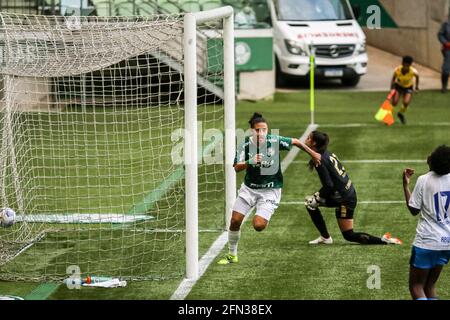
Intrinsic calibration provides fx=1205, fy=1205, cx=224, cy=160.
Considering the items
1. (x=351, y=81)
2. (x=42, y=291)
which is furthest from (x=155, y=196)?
(x=351, y=81)

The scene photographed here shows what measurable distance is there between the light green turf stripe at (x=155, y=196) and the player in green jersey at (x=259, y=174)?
8.57 feet

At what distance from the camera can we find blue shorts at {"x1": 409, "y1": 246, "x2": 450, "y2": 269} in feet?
37.6

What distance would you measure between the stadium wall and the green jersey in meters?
22.4

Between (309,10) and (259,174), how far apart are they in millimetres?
19174

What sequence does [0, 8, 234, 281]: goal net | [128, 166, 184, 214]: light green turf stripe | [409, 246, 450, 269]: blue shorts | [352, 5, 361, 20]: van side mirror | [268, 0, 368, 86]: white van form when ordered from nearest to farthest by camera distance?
[409, 246, 450, 269]: blue shorts, [0, 8, 234, 281]: goal net, [128, 166, 184, 214]: light green turf stripe, [268, 0, 368, 86]: white van, [352, 5, 361, 20]: van side mirror

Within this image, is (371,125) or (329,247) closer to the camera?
(329,247)

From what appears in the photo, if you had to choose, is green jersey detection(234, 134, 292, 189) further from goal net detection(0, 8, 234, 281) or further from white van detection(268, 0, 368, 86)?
white van detection(268, 0, 368, 86)

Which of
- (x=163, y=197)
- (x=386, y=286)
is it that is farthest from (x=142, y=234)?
(x=386, y=286)

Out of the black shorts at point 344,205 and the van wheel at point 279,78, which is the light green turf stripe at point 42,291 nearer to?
the black shorts at point 344,205

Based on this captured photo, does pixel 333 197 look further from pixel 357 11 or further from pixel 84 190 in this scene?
pixel 357 11

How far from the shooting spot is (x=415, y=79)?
26.8m

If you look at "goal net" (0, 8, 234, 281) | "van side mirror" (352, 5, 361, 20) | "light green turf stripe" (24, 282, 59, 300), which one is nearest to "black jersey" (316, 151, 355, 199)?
"goal net" (0, 8, 234, 281)

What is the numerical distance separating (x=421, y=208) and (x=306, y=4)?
22.5 metres

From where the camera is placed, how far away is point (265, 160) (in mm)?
14773
